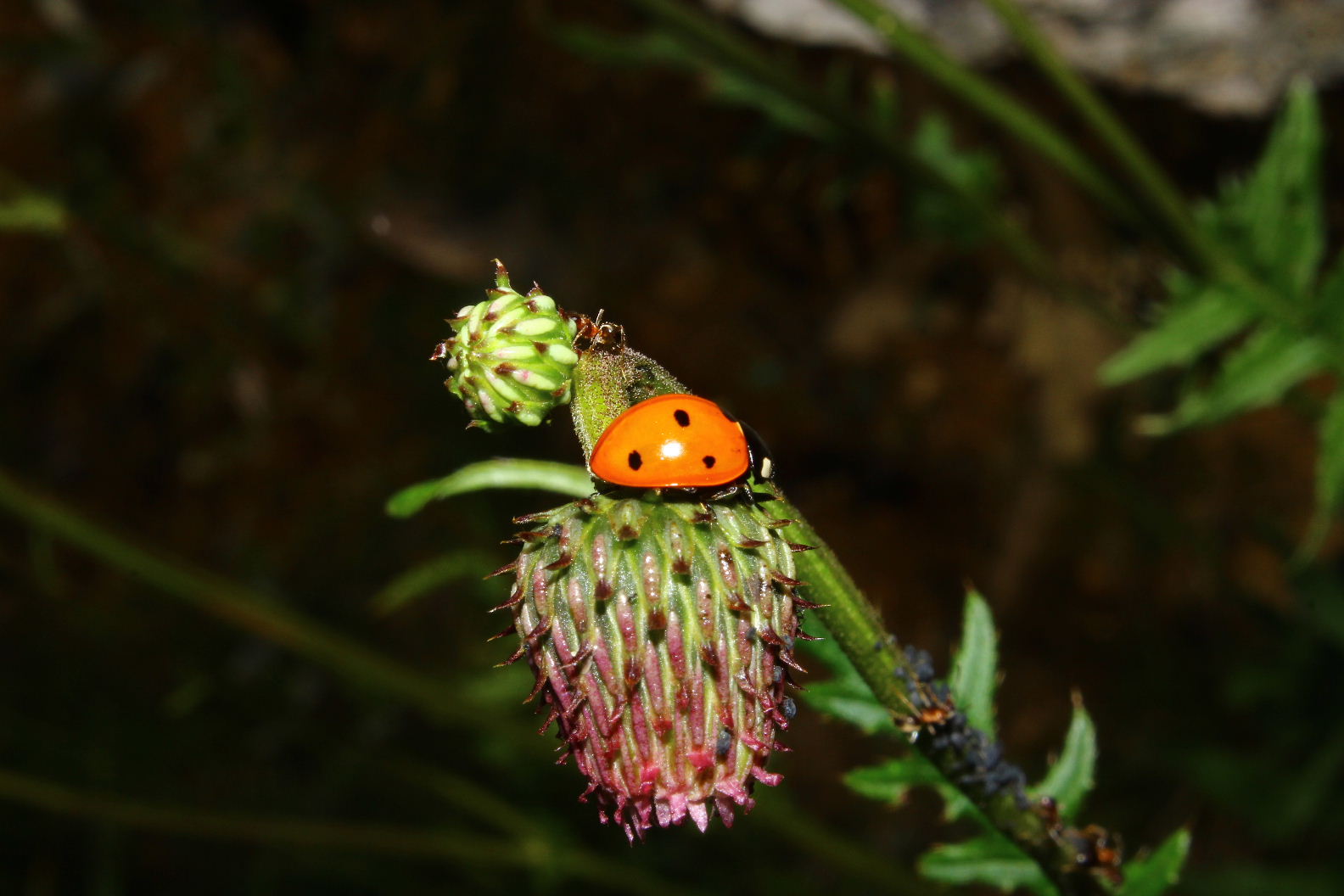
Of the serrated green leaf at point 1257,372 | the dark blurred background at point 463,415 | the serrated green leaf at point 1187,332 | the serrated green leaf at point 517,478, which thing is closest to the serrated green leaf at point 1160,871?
the serrated green leaf at point 517,478

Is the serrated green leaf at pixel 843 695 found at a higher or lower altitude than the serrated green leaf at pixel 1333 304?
lower

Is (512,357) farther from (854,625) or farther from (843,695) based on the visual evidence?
(843,695)

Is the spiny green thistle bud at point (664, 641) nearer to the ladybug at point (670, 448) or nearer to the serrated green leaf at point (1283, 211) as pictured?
the ladybug at point (670, 448)

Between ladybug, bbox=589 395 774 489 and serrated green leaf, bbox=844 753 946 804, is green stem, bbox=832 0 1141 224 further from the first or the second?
serrated green leaf, bbox=844 753 946 804

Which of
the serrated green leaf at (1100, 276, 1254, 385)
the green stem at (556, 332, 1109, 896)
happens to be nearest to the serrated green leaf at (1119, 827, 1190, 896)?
the green stem at (556, 332, 1109, 896)

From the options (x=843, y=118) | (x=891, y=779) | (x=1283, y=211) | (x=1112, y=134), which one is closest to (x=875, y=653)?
(x=891, y=779)
